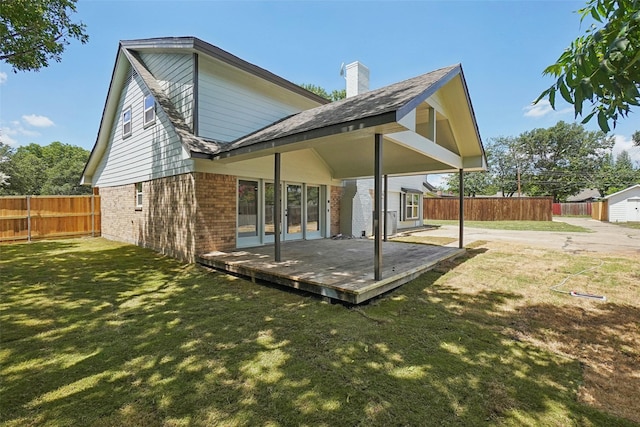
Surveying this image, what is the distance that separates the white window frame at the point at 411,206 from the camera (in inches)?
688

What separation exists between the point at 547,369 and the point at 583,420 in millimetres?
751

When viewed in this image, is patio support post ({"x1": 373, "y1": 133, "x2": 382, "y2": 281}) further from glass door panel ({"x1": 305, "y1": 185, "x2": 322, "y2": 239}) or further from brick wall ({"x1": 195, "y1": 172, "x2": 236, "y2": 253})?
glass door panel ({"x1": 305, "y1": 185, "x2": 322, "y2": 239})

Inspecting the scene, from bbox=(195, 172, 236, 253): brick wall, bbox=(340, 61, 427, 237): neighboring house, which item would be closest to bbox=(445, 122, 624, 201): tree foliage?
bbox=(340, 61, 427, 237): neighboring house

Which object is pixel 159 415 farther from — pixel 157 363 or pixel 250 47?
pixel 250 47

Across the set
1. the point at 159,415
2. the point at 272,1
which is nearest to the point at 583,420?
the point at 159,415

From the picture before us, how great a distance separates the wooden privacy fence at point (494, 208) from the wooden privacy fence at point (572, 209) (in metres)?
20.0

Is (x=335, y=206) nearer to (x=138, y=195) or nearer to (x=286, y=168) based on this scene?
(x=286, y=168)

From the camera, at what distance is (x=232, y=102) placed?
874cm

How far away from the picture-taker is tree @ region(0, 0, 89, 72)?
26.7 feet

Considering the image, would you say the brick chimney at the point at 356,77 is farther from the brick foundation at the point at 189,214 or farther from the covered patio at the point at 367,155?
the brick foundation at the point at 189,214

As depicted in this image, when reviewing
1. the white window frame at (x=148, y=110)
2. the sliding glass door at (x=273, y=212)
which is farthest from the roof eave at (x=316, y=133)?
the white window frame at (x=148, y=110)

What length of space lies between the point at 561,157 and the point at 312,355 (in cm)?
5998

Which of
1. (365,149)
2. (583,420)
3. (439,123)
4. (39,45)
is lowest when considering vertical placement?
(583,420)

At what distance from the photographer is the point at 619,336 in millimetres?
3717
